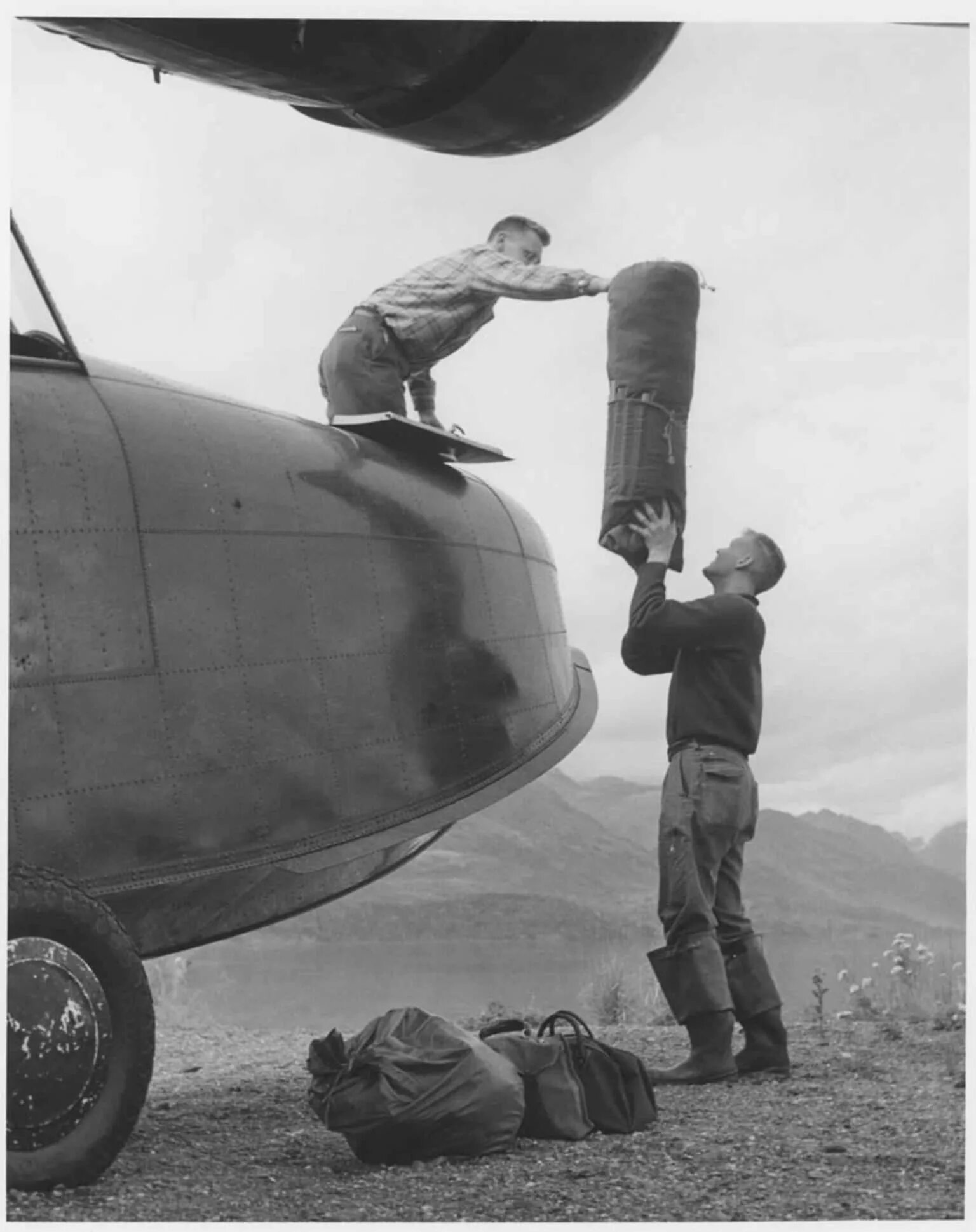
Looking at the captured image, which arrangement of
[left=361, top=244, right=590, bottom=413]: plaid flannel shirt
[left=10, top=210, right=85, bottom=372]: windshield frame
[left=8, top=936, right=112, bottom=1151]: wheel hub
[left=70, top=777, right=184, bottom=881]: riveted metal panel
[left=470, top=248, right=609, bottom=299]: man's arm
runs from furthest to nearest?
[left=361, top=244, right=590, bottom=413]: plaid flannel shirt
[left=470, top=248, right=609, bottom=299]: man's arm
[left=10, top=210, right=85, bottom=372]: windshield frame
[left=70, top=777, right=184, bottom=881]: riveted metal panel
[left=8, top=936, right=112, bottom=1151]: wheel hub

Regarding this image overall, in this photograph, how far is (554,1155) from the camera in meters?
4.65

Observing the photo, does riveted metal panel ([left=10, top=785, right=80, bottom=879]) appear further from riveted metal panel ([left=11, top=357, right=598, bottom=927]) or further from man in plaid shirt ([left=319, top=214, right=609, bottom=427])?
man in plaid shirt ([left=319, top=214, right=609, bottom=427])

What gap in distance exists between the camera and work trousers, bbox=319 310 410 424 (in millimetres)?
5961

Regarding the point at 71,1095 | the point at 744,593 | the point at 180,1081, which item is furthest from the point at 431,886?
the point at 71,1095

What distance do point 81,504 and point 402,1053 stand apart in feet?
5.85

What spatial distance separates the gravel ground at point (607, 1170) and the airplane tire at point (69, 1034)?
0.12 metres

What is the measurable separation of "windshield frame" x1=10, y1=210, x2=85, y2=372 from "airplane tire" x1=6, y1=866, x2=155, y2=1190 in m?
1.58

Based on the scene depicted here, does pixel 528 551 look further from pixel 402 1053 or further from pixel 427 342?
pixel 402 1053

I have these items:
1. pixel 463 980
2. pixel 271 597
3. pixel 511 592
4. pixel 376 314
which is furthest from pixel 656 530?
pixel 463 980

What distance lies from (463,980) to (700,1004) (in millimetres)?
4324

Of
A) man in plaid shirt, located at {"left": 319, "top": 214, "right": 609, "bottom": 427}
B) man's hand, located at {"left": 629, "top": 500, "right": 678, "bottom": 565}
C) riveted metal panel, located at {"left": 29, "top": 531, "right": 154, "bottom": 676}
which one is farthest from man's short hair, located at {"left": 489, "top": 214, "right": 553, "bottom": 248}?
riveted metal panel, located at {"left": 29, "top": 531, "right": 154, "bottom": 676}

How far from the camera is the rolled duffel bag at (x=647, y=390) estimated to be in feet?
18.6

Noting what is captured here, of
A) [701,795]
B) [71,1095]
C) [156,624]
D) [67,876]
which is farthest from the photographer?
[701,795]

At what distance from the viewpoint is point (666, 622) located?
5.79 metres
